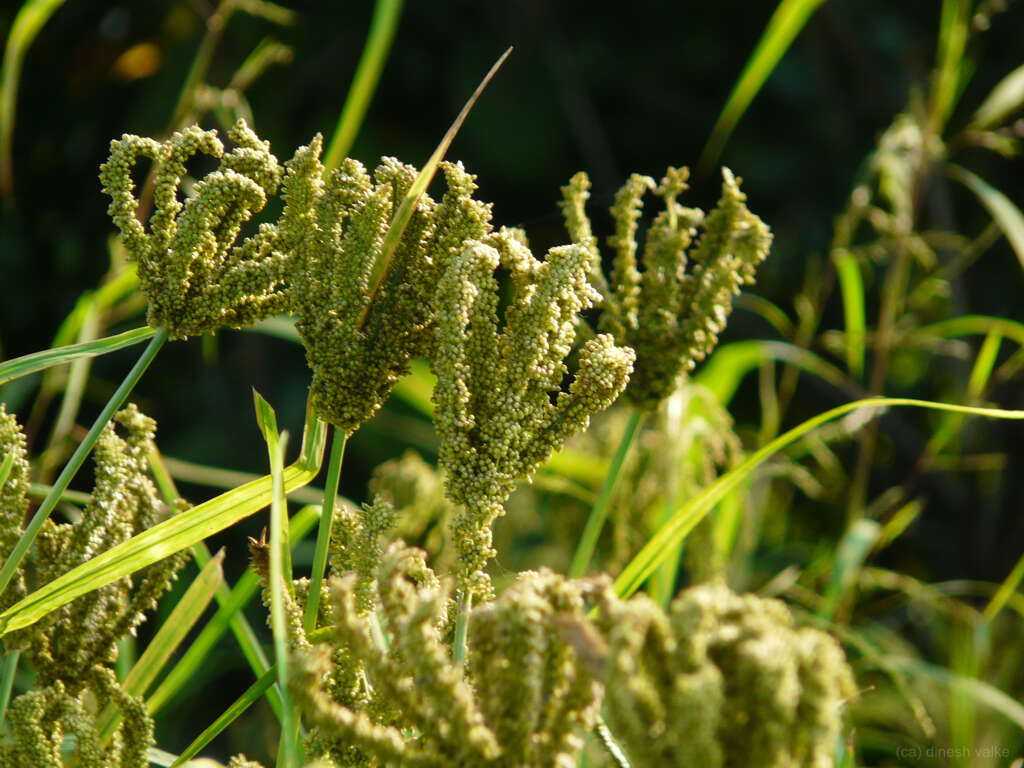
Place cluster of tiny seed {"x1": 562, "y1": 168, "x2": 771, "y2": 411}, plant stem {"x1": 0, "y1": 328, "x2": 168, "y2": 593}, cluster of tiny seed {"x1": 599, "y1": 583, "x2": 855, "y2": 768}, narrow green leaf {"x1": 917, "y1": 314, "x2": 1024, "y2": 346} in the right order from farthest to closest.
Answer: narrow green leaf {"x1": 917, "y1": 314, "x2": 1024, "y2": 346} < cluster of tiny seed {"x1": 562, "y1": 168, "x2": 771, "y2": 411} < plant stem {"x1": 0, "y1": 328, "x2": 168, "y2": 593} < cluster of tiny seed {"x1": 599, "y1": 583, "x2": 855, "y2": 768}

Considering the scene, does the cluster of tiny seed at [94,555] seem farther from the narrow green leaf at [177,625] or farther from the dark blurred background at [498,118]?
the dark blurred background at [498,118]

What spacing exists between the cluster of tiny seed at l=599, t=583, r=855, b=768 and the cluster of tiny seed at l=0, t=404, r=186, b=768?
24 cm

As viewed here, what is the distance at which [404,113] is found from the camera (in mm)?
2041

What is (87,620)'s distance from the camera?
0.42 m

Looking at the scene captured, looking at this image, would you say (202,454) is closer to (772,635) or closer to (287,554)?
(287,554)

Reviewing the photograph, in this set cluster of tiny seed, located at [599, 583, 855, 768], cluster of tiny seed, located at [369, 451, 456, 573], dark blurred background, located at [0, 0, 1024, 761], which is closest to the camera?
cluster of tiny seed, located at [599, 583, 855, 768]

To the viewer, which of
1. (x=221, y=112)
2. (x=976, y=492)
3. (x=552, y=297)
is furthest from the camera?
(x=976, y=492)

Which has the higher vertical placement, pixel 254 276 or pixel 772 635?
pixel 254 276

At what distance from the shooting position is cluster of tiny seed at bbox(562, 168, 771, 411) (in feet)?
1.82

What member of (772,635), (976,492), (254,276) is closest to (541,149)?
(976,492)

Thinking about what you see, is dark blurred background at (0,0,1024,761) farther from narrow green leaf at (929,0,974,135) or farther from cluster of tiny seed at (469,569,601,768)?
cluster of tiny seed at (469,569,601,768)

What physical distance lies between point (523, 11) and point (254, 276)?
1820mm

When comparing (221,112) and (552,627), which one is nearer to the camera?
(552,627)

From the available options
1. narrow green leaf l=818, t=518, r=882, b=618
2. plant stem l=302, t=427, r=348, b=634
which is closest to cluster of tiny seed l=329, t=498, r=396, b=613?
plant stem l=302, t=427, r=348, b=634
